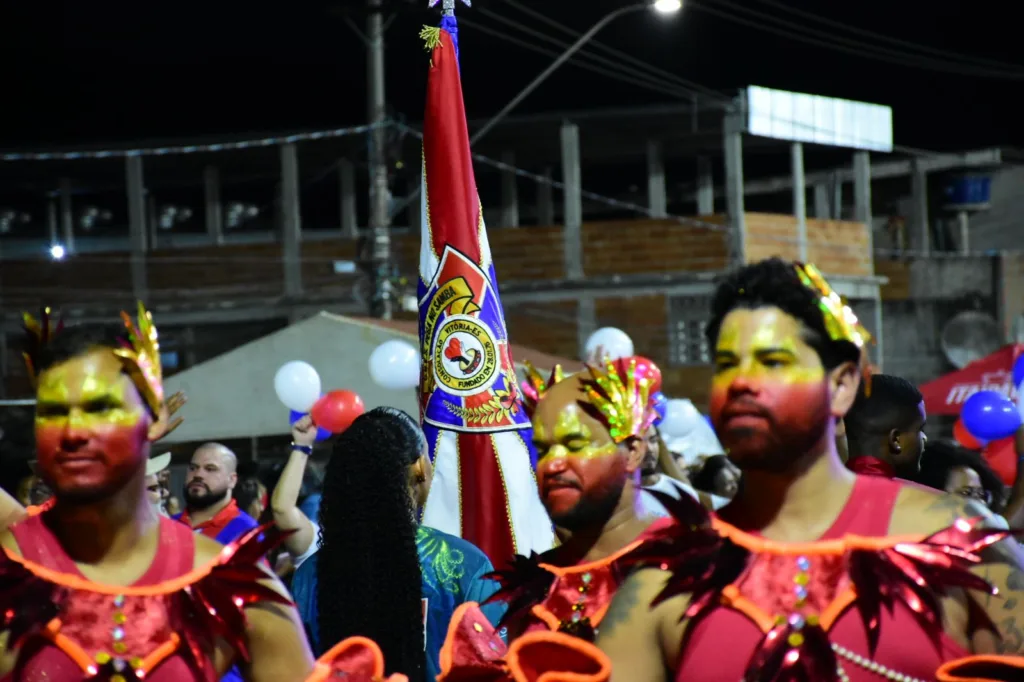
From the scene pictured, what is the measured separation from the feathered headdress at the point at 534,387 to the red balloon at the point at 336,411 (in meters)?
4.33

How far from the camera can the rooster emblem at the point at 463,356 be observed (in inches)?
241

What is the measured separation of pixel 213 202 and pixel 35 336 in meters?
27.4

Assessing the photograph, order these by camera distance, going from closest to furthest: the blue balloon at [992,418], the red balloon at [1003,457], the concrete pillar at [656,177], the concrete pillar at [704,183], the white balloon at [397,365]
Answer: the blue balloon at [992,418]
the red balloon at [1003,457]
the white balloon at [397,365]
the concrete pillar at [656,177]
the concrete pillar at [704,183]

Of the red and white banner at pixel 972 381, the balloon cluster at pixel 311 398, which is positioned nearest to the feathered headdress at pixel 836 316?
the balloon cluster at pixel 311 398

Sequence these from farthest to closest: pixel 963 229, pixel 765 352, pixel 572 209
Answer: pixel 963 229 < pixel 572 209 < pixel 765 352

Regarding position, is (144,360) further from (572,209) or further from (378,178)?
(572,209)

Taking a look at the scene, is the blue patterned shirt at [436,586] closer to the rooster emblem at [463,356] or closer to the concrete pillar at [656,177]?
the rooster emblem at [463,356]

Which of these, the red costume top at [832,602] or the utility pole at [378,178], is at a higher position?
the utility pole at [378,178]

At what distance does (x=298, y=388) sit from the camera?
9414 millimetres

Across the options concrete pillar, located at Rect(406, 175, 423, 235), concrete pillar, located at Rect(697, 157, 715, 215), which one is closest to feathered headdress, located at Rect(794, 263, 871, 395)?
concrete pillar, located at Rect(406, 175, 423, 235)

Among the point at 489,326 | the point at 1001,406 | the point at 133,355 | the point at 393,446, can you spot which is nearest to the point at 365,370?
the point at 1001,406

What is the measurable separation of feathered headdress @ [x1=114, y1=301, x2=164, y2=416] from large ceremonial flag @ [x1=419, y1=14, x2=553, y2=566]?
3.03 metres

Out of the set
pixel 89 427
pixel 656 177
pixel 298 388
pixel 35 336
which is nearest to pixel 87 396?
pixel 89 427

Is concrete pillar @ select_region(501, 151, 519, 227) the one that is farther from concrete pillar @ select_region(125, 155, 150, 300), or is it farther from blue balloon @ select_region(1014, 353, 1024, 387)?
blue balloon @ select_region(1014, 353, 1024, 387)
